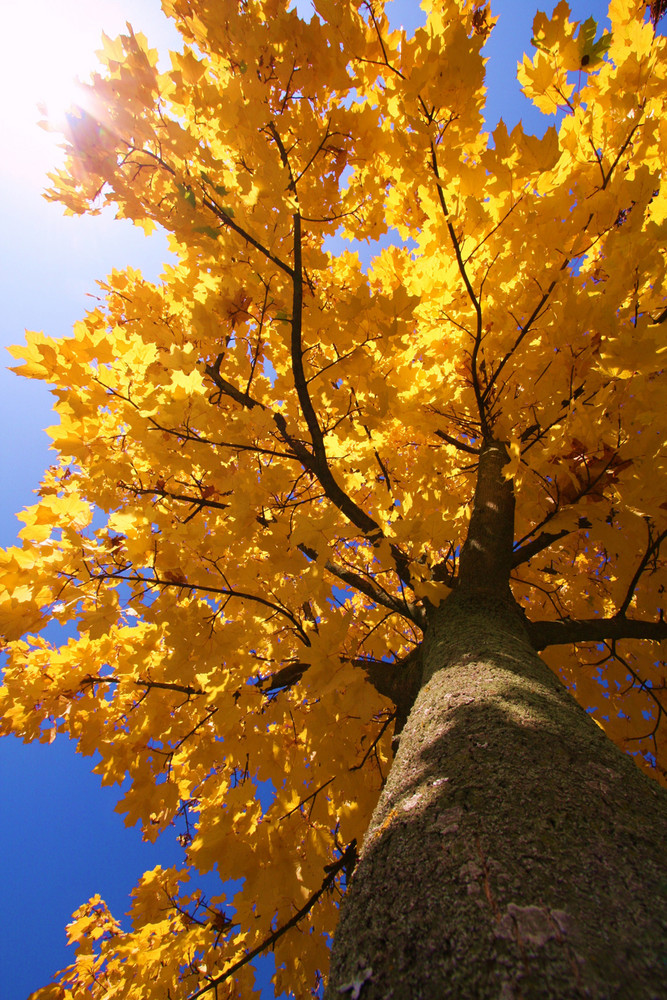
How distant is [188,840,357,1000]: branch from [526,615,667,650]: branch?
1.19 metres

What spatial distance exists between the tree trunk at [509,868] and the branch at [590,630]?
0.77 m

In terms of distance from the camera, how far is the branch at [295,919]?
4.92 ft

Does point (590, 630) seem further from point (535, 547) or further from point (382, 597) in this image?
point (382, 597)

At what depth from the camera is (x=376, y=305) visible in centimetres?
169

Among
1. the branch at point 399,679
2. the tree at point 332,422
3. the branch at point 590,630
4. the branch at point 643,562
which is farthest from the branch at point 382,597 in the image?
the branch at point 643,562

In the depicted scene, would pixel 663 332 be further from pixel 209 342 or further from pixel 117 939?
pixel 117 939

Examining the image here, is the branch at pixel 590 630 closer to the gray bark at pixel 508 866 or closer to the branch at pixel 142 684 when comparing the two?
the gray bark at pixel 508 866

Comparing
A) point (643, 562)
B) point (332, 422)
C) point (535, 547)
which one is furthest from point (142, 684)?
point (643, 562)

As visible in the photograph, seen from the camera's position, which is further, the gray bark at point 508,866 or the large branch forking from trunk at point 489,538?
the large branch forking from trunk at point 489,538

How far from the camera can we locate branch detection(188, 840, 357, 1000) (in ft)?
4.92

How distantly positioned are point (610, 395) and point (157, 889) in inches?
145

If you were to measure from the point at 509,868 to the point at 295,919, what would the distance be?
4.99 feet

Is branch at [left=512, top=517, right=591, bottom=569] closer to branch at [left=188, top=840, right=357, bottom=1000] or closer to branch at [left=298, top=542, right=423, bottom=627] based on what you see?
branch at [left=298, top=542, right=423, bottom=627]

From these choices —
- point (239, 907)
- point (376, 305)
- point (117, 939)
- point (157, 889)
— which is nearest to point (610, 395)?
point (376, 305)
